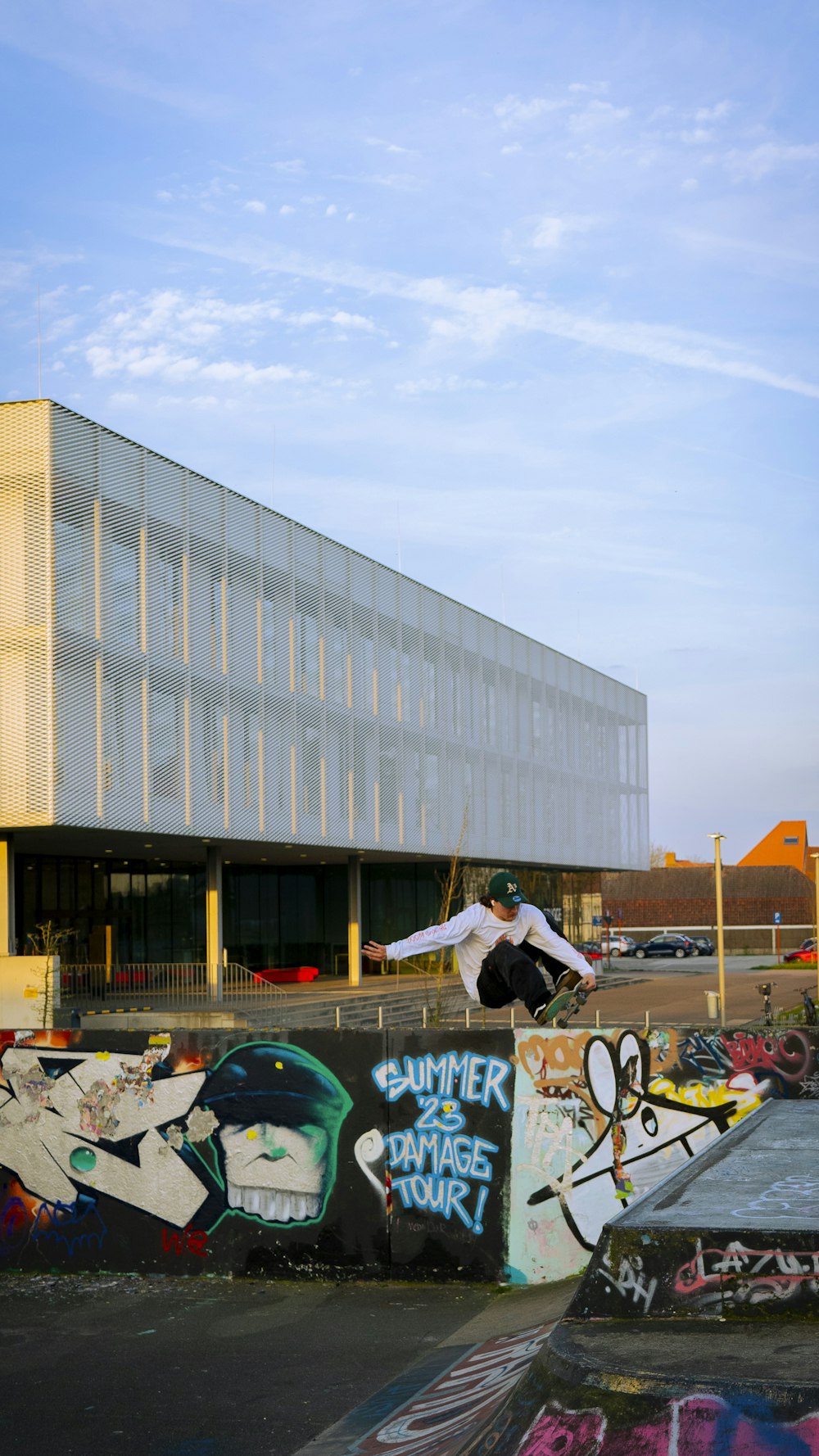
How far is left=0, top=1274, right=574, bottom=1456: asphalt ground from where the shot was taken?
22.9ft

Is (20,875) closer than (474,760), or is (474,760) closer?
(20,875)

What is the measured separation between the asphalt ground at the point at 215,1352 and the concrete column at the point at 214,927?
25633 mm

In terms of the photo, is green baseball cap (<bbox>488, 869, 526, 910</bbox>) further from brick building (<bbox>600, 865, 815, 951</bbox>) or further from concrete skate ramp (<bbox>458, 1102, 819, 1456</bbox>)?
brick building (<bbox>600, 865, 815, 951</bbox>)

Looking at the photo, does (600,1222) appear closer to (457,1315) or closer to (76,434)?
(457,1315)

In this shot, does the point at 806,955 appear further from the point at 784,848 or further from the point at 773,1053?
the point at 773,1053

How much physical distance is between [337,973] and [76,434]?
96.1 ft

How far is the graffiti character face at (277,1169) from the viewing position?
10.0m

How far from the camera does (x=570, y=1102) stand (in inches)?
379

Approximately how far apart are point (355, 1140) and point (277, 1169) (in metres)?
0.65

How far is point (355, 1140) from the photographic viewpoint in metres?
9.98

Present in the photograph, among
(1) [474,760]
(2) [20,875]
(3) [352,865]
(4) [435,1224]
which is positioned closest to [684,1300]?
(4) [435,1224]

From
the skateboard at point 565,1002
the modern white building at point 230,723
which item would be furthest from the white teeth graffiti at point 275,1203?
the modern white building at point 230,723

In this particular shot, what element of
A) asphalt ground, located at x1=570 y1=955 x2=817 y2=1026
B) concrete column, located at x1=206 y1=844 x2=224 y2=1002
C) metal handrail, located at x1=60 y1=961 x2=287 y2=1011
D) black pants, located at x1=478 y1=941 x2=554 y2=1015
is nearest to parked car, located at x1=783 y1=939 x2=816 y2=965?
asphalt ground, located at x1=570 y1=955 x2=817 y2=1026

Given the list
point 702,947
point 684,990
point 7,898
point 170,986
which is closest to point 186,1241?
point 7,898
